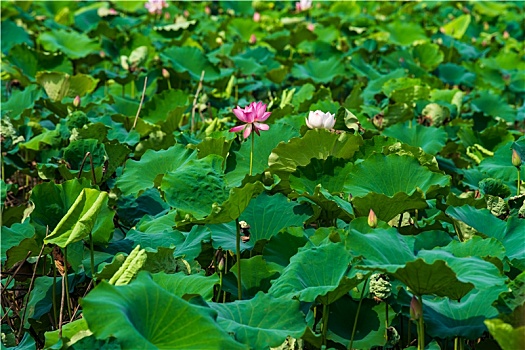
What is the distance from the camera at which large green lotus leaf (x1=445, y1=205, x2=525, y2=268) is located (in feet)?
5.70

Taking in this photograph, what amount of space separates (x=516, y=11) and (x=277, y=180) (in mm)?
6207

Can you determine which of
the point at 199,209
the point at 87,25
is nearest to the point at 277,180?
the point at 199,209

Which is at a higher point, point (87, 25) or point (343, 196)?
point (343, 196)

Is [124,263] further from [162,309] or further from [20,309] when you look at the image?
[20,309]

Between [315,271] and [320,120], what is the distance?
2.24 feet

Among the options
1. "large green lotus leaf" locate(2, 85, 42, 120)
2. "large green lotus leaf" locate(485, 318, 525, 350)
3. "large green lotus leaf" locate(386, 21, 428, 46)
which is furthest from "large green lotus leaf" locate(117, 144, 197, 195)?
"large green lotus leaf" locate(386, 21, 428, 46)

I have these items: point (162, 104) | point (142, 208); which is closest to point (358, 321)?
→ point (142, 208)

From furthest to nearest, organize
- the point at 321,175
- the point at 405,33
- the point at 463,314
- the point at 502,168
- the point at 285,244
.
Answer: the point at 405,33
the point at 502,168
the point at 321,175
the point at 285,244
the point at 463,314

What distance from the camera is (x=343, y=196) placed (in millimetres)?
2006

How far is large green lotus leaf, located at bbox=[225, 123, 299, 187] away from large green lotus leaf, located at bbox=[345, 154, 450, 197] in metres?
0.38

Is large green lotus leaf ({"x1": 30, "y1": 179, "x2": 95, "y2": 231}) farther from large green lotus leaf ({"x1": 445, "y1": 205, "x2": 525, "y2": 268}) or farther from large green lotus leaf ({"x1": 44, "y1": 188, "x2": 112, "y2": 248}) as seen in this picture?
large green lotus leaf ({"x1": 445, "y1": 205, "x2": 525, "y2": 268})

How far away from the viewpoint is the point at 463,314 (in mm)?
1518

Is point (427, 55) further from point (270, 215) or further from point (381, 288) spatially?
point (381, 288)

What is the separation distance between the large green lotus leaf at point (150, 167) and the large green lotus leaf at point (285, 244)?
0.54 meters
